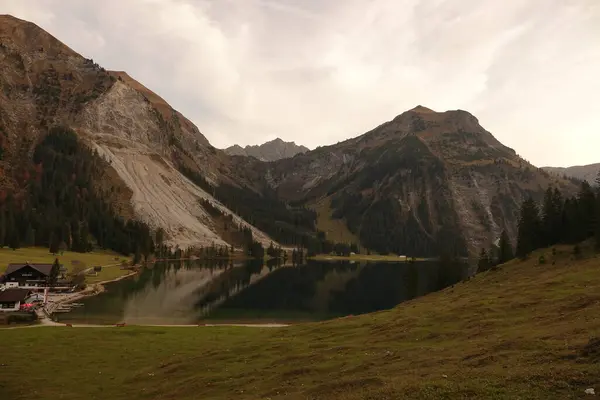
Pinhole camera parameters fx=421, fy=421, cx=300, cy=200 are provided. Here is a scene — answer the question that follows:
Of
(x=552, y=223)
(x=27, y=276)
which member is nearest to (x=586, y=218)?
(x=552, y=223)

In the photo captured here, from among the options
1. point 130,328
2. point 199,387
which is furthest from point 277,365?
point 130,328

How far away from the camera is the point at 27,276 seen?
126m

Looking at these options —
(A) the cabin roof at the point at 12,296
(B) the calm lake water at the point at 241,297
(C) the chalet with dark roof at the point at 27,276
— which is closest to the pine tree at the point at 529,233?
(B) the calm lake water at the point at 241,297

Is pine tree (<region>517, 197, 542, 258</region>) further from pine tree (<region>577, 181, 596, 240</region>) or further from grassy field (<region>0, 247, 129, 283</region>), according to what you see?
grassy field (<region>0, 247, 129, 283</region>)

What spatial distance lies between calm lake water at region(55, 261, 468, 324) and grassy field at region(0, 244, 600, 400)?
3664 centimetres

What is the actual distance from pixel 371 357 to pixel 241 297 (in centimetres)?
10257

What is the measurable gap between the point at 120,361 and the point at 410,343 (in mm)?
31929

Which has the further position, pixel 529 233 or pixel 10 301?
pixel 10 301

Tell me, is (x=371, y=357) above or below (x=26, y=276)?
above

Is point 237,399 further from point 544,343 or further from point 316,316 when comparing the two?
point 316,316

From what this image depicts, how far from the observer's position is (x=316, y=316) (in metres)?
106

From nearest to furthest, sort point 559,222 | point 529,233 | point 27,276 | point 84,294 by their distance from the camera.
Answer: point 559,222, point 529,233, point 84,294, point 27,276

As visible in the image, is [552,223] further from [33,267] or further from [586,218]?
[33,267]

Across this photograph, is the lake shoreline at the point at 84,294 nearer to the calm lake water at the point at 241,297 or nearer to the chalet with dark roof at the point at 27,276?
the calm lake water at the point at 241,297
